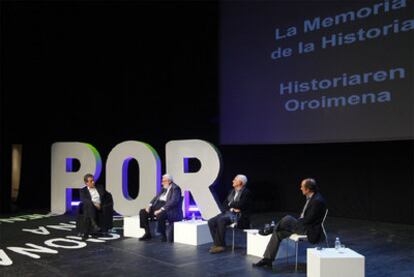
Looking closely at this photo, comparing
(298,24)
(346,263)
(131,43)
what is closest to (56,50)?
(131,43)

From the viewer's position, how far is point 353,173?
8.02 metres

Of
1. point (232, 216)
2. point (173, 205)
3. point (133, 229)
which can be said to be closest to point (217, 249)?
point (232, 216)

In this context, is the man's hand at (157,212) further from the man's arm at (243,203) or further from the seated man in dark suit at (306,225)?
the seated man in dark suit at (306,225)

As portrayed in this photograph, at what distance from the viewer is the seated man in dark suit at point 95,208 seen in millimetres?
6426

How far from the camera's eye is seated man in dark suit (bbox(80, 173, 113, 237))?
6.43 meters

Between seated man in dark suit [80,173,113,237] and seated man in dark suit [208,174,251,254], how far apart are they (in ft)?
5.60

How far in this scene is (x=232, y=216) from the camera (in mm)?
5570

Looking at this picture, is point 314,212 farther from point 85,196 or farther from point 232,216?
point 85,196

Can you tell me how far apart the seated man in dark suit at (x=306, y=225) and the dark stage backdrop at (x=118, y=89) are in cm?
390

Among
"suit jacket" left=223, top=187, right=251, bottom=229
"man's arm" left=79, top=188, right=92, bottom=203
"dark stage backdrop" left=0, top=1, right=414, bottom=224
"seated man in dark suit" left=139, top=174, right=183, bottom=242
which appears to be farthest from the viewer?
"dark stage backdrop" left=0, top=1, right=414, bottom=224

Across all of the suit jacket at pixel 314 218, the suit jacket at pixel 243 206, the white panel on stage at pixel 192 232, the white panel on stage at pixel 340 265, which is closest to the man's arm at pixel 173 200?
Result: the white panel on stage at pixel 192 232

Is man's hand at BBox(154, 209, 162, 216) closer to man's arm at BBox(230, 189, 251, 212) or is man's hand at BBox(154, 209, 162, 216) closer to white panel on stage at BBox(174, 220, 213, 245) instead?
white panel on stage at BBox(174, 220, 213, 245)

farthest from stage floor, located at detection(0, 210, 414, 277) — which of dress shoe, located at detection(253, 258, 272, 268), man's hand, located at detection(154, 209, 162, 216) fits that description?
man's hand, located at detection(154, 209, 162, 216)

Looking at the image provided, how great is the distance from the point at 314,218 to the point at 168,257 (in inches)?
65.1
